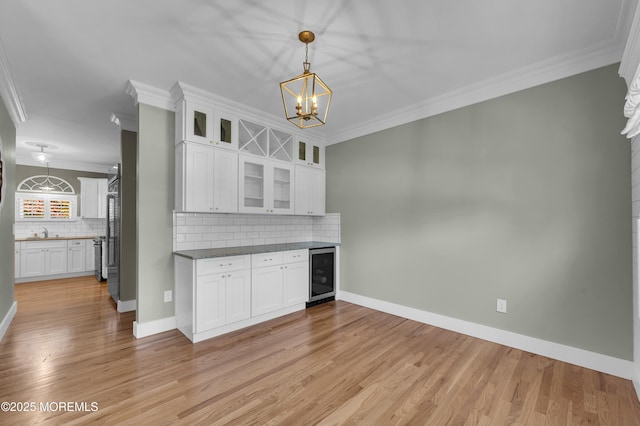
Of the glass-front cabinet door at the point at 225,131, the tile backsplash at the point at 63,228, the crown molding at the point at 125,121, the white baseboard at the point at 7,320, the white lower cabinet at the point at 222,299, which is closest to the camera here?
the white lower cabinet at the point at 222,299

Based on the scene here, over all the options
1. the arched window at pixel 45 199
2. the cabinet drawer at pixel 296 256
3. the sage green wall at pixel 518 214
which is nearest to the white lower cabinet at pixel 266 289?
the cabinet drawer at pixel 296 256

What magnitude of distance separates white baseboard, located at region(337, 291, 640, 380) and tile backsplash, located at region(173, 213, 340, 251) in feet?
4.96

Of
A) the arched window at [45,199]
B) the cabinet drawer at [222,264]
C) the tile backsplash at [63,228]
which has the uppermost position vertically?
the arched window at [45,199]

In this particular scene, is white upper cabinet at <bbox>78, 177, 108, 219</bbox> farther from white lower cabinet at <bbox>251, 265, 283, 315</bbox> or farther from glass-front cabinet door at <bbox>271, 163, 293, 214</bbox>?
white lower cabinet at <bbox>251, 265, 283, 315</bbox>

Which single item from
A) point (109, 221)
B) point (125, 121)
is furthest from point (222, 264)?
point (109, 221)

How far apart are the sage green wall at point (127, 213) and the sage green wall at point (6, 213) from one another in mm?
1061

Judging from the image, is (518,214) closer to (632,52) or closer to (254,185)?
(632,52)

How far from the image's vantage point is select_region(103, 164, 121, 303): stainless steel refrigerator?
13.3 ft

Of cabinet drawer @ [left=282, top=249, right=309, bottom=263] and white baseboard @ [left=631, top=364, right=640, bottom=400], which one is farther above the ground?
cabinet drawer @ [left=282, top=249, right=309, bottom=263]

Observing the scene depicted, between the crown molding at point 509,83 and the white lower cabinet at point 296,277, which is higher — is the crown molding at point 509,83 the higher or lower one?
the higher one

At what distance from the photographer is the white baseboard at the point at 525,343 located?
2.34 meters

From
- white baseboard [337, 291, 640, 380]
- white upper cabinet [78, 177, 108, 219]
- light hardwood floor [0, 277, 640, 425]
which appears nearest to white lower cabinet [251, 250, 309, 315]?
light hardwood floor [0, 277, 640, 425]

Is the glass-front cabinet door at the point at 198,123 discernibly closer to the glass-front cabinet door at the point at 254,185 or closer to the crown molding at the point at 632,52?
the glass-front cabinet door at the point at 254,185

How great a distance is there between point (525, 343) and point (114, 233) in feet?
17.4
